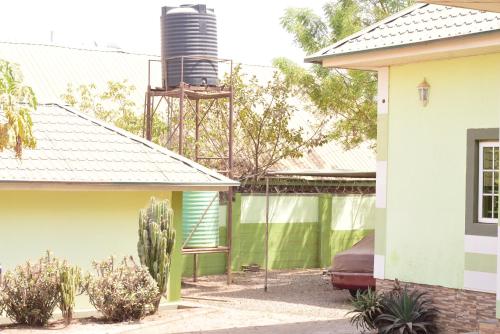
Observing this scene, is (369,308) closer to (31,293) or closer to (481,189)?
(481,189)

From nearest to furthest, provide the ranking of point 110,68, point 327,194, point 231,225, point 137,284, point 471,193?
point 471,193, point 137,284, point 231,225, point 327,194, point 110,68

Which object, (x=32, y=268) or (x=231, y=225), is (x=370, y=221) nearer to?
(x=231, y=225)

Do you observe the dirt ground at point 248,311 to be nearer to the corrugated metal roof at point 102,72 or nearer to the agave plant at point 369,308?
the agave plant at point 369,308

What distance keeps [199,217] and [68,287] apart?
6244mm

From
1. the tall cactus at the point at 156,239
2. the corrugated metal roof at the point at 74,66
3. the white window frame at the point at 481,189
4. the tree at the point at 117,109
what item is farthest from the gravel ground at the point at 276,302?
the corrugated metal roof at the point at 74,66

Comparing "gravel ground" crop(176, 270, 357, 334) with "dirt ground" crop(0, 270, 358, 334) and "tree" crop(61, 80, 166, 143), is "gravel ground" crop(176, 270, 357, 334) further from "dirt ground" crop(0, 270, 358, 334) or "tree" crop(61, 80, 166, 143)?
"tree" crop(61, 80, 166, 143)

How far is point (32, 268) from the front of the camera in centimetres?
1620

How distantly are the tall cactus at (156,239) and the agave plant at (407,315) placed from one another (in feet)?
14.7

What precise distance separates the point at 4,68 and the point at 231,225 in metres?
11.6

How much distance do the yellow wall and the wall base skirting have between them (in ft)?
18.8

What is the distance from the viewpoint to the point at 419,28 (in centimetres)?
1507

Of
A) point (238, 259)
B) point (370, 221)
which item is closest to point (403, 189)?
point (238, 259)

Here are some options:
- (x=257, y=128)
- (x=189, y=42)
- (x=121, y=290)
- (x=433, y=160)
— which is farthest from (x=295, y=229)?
(x=433, y=160)

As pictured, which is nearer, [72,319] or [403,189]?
[403,189]
